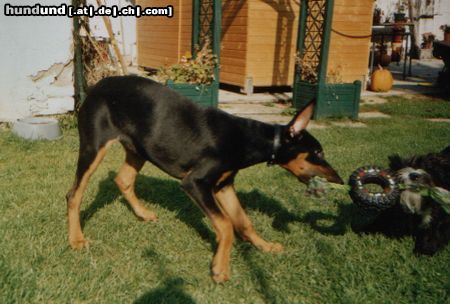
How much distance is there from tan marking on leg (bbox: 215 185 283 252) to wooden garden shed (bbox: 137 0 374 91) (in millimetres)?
6992

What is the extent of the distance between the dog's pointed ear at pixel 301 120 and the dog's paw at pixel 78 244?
1717mm

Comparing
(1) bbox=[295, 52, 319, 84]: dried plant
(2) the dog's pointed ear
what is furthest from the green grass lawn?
(1) bbox=[295, 52, 319, 84]: dried plant

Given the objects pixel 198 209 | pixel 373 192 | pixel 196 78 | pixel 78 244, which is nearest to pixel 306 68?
pixel 196 78

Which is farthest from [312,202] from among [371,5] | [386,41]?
[386,41]

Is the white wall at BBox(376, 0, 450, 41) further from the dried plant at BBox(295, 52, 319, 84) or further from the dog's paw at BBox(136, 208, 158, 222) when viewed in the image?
the dog's paw at BBox(136, 208, 158, 222)

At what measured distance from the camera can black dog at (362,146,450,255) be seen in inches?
129

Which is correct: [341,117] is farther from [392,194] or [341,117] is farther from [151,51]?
[151,51]

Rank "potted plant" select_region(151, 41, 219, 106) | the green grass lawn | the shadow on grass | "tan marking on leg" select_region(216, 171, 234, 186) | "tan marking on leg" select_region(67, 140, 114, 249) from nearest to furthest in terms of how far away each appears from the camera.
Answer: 1. the green grass lawn
2. "tan marking on leg" select_region(216, 171, 234, 186)
3. "tan marking on leg" select_region(67, 140, 114, 249)
4. the shadow on grass
5. "potted plant" select_region(151, 41, 219, 106)

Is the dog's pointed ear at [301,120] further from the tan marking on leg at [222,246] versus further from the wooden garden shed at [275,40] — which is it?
the wooden garden shed at [275,40]

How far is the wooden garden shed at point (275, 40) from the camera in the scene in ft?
36.4

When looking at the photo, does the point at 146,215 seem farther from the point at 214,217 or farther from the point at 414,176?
the point at 414,176

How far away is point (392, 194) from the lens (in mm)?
3227

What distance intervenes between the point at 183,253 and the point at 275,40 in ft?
29.2

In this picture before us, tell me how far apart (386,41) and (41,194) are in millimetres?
19219
